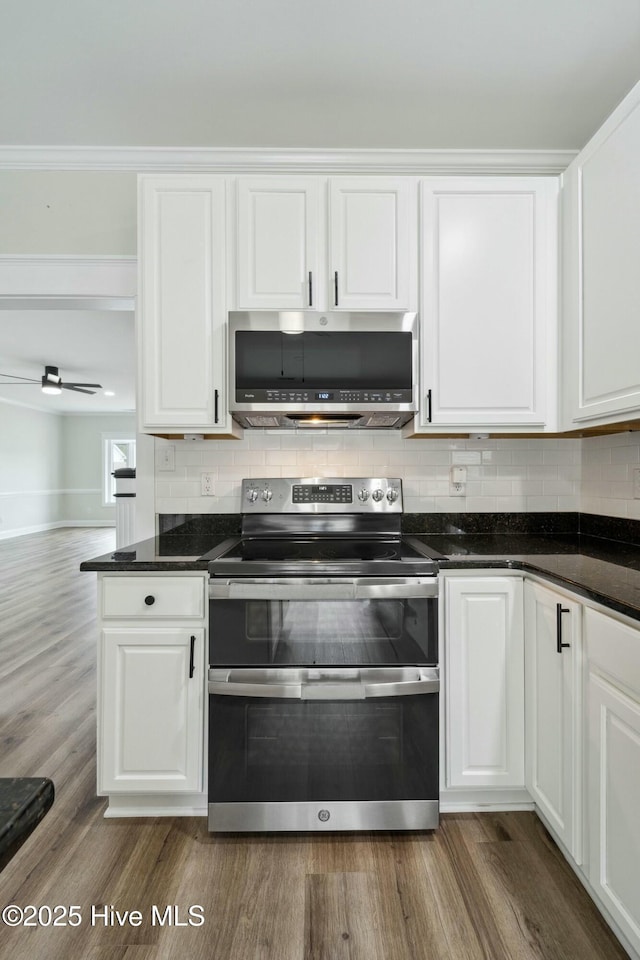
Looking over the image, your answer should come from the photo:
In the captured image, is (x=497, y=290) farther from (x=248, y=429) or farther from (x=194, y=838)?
(x=194, y=838)

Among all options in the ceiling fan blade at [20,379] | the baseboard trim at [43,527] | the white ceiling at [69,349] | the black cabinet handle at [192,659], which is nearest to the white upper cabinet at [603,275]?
the black cabinet handle at [192,659]

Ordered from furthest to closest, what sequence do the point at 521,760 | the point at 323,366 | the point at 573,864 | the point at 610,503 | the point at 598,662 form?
the point at 610,503
the point at 323,366
the point at 521,760
the point at 573,864
the point at 598,662

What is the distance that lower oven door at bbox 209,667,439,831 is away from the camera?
169 cm

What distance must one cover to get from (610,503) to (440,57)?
6.02ft

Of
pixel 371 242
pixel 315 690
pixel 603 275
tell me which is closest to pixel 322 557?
pixel 315 690

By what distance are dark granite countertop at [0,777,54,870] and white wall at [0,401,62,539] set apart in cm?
991

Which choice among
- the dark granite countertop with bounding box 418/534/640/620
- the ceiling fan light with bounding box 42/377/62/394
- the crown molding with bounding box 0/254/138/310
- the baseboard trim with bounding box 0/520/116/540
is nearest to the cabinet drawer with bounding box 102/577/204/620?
the dark granite countertop with bounding box 418/534/640/620

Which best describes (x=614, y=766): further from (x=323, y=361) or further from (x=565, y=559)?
(x=323, y=361)

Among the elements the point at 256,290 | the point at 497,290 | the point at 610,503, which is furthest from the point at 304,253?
the point at 610,503

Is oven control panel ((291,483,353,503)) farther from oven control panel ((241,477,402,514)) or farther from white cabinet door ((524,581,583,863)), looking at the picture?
white cabinet door ((524,581,583,863))

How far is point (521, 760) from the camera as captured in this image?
69.9 inches

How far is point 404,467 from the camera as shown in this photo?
238cm

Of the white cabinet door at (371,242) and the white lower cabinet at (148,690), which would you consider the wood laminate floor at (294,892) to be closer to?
the white lower cabinet at (148,690)

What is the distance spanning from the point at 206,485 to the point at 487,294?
1459mm
